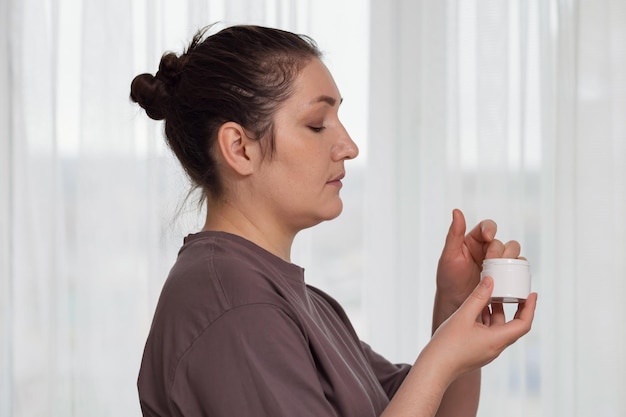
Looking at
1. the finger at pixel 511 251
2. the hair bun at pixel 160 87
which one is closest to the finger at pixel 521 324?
the finger at pixel 511 251

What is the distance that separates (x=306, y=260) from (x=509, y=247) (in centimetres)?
148

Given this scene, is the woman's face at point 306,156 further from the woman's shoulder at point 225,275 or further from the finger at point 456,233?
the finger at point 456,233

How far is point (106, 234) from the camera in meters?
2.72

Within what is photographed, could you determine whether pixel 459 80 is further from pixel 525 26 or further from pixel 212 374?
pixel 212 374

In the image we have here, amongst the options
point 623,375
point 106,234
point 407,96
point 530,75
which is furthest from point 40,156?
point 623,375

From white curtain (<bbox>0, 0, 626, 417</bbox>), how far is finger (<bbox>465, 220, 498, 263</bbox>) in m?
1.31

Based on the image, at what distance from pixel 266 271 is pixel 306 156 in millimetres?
186

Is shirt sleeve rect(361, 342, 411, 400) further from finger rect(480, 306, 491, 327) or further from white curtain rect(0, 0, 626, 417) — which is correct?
white curtain rect(0, 0, 626, 417)

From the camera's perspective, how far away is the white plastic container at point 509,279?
3.75 feet

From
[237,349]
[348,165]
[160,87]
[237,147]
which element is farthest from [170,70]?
[348,165]

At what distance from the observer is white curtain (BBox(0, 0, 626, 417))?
105 inches

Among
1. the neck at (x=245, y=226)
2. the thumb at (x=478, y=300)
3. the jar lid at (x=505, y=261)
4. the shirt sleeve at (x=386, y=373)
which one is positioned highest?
the neck at (x=245, y=226)

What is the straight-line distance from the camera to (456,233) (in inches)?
54.8

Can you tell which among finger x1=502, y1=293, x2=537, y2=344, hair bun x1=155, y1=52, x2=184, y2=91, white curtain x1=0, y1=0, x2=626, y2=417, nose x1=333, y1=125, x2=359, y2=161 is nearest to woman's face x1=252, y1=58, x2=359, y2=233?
nose x1=333, y1=125, x2=359, y2=161
